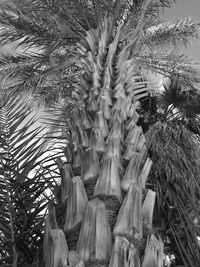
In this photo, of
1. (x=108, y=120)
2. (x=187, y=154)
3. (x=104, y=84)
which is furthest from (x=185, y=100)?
(x=108, y=120)

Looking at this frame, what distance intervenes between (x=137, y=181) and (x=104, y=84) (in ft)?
4.84

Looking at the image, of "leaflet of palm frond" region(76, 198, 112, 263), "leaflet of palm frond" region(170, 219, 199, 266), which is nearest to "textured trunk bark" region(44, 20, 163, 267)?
"leaflet of palm frond" region(76, 198, 112, 263)

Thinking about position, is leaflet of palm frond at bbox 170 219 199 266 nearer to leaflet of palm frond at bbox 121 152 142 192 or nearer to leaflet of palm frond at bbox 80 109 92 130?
leaflet of palm frond at bbox 121 152 142 192

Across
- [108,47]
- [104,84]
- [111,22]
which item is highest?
[111,22]

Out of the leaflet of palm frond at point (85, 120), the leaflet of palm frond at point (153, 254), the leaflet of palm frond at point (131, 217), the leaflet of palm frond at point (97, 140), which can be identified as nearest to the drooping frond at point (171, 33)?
the leaflet of palm frond at point (85, 120)

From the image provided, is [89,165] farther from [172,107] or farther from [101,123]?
[172,107]

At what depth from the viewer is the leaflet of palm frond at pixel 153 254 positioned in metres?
1.97

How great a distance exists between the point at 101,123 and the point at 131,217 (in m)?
1.04

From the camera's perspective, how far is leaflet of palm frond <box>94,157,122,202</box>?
7.78 feet

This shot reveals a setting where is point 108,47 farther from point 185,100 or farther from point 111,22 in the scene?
point 185,100

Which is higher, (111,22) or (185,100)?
(111,22)

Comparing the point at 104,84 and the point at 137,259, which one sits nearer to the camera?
the point at 137,259

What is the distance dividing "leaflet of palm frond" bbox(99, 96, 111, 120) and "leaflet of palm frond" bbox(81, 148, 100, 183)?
589 millimetres

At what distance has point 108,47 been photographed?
4.58 metres
